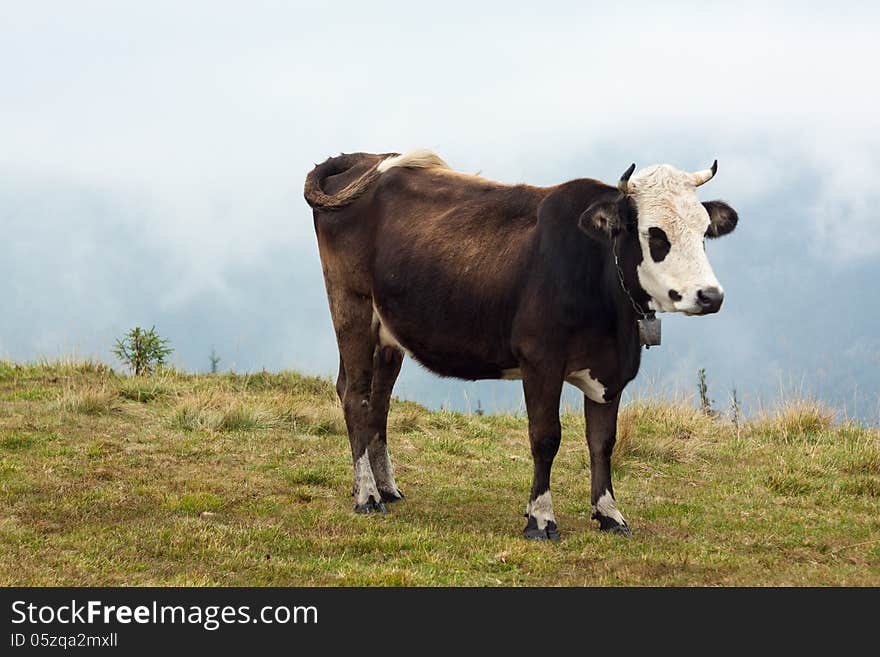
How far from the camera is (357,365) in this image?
9781 mm

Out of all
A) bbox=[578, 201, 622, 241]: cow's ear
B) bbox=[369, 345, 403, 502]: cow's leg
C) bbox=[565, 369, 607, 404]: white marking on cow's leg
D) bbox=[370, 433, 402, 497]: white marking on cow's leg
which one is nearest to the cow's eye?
bbox=[578, 201, 622, 241]: cow's ear

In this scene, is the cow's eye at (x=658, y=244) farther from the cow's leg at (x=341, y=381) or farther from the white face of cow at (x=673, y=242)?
the cow's leg at (x=341, y=381)

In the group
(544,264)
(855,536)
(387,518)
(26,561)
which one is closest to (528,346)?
(544,264)

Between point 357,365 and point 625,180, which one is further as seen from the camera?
point 357,365

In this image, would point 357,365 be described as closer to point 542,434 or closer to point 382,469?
point 382,469

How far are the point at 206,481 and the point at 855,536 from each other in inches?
236

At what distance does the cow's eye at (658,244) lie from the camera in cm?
786

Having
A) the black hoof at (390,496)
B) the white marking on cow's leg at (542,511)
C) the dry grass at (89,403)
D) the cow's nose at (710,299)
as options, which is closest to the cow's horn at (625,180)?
the cow's nose at (710,299)

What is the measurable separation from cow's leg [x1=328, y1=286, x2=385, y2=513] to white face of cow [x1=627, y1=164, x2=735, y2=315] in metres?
2.87

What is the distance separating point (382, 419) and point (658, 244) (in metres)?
3.49

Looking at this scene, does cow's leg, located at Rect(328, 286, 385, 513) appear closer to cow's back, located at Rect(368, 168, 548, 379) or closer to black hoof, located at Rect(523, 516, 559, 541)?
cow's back, located at Rect(368, 168, 548, 379)

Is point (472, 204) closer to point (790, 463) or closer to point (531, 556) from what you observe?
point (531, 556)

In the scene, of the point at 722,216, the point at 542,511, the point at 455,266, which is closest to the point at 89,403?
the point at 455,266

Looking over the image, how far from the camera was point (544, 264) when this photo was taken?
8.45 m
